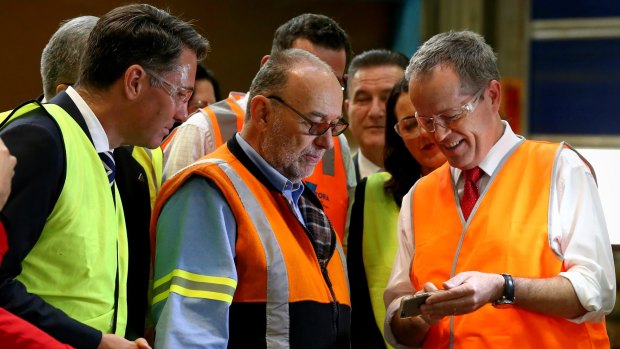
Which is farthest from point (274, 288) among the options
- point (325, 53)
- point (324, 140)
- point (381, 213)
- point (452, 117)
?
point (325, 53)

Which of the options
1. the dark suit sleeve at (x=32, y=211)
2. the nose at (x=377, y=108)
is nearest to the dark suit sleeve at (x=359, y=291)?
the nose at (x=377, y=108)

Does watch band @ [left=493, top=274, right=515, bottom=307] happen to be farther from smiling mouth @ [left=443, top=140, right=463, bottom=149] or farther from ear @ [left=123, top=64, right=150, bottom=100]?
ear @ [left=123, top=64, right=150, bottom=100]

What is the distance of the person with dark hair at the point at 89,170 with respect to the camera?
1.93 meters

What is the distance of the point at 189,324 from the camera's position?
7.19 ft

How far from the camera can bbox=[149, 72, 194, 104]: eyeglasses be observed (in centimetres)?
226

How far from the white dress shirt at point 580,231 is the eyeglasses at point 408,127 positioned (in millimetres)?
466

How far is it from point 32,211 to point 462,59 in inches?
44.8

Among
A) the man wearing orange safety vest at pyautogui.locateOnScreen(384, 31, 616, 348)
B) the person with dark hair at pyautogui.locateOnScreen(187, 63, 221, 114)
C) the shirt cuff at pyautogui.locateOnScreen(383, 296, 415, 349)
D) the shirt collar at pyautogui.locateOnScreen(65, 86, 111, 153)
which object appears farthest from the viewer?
the person with dark hair at pyautogui.locateOnScreen(187, 63, 221, 114)

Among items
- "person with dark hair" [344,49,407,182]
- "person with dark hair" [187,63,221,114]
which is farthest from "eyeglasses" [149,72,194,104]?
"person with dark hair" [187,63,221,114]

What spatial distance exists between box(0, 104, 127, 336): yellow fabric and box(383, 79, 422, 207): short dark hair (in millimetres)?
1060

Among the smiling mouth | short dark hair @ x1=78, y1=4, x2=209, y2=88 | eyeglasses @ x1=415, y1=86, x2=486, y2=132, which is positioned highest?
short dark hair @ x1=78, y1=4, x2=209, y2=88

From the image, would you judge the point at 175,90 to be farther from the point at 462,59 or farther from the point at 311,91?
the point at 462,59

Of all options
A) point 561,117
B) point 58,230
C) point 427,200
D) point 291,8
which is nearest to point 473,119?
point 427,200

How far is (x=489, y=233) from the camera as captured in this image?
2.40 meters
